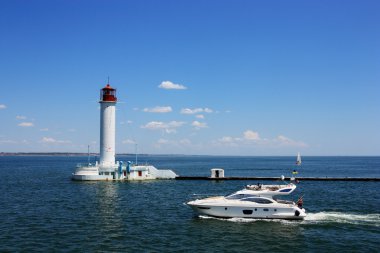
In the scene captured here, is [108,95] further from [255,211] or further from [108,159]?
[255,211]

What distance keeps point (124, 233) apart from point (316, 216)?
1891 cm

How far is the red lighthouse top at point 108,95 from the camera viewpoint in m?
72.7

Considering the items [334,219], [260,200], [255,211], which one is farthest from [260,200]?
[334,219]

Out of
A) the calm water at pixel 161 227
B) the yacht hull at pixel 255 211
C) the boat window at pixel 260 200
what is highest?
the boat window at pixel 260 200

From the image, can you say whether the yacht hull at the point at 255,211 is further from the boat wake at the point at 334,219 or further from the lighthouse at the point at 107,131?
the lighthouse at the point at 107,131

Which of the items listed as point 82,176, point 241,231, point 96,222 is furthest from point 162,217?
point 82,176

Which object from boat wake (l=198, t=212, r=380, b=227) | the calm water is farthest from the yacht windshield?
the calm water

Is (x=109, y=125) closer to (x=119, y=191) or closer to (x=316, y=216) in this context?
(x=119, y=191)

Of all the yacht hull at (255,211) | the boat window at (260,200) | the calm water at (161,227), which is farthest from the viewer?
the boat window at (260,200)

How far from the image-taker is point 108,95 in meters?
73.1

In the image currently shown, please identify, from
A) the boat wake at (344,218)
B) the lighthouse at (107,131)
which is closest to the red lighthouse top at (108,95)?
the lighthouse at (107,131)

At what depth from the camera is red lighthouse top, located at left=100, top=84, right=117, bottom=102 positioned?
7274 cm

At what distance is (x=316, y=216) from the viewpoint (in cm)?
3819

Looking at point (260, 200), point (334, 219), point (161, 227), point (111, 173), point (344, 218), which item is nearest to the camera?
point (161, 227)
